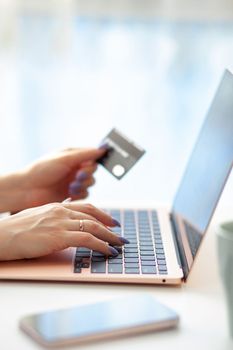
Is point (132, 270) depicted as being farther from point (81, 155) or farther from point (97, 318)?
point (81, 155)

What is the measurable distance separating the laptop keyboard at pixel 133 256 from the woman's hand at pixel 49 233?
19mm

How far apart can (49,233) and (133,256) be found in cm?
12

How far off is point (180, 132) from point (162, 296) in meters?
1.29

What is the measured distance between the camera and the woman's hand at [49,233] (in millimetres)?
1054

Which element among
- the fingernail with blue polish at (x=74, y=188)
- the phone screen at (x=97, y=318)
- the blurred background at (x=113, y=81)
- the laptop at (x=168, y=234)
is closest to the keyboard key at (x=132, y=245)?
the laptop at (x=168, y=234)

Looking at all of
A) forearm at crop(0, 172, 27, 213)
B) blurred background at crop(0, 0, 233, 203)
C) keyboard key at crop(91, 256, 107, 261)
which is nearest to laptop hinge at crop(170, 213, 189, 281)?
keyboard key at crop(91, 256, 107, 261)

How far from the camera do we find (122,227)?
125 cm

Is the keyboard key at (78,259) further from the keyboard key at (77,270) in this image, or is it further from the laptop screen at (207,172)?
the laptop screen at (207,172)

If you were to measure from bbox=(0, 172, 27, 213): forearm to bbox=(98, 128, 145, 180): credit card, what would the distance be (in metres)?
0.15

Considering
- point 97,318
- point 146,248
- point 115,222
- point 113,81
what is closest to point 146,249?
point 146,248

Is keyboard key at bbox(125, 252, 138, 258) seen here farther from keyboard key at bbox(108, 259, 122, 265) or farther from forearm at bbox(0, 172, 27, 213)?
forearm at bbox(0, 172, 27, 213)

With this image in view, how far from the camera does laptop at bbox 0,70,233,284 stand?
3.35ft

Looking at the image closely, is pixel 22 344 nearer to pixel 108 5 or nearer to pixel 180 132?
pixel 108 5

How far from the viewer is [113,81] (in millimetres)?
2213
